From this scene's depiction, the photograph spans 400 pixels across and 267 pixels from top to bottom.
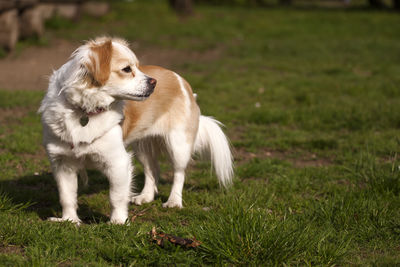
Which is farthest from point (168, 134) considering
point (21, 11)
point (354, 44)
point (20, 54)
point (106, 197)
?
point (354, 44)

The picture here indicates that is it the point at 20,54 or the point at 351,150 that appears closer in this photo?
the point at 351,150

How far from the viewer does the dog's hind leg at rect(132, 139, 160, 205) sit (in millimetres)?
4438

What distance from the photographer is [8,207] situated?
350 cm

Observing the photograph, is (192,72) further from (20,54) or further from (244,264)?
(244,264)

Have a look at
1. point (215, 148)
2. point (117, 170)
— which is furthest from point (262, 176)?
point (117, 170)

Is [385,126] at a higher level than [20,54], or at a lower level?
higher

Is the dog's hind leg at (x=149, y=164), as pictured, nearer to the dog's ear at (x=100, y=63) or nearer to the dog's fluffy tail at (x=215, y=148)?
the dog's fluffy tail at (x=215, y=148)

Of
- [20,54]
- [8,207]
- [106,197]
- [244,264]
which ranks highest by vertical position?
[244,264]

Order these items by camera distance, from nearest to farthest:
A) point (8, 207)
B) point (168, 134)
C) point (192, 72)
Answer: point (8, 207) < point (168, 134) < point (192, 72)

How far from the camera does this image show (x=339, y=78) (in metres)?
8.80

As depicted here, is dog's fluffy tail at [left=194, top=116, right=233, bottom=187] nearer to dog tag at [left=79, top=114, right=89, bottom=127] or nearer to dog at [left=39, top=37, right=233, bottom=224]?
dog at [left=39, top=37, right=233, bottom=224]

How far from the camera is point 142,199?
14.1 feet

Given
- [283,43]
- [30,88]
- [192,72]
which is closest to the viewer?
[30,88]

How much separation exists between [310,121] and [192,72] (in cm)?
351
